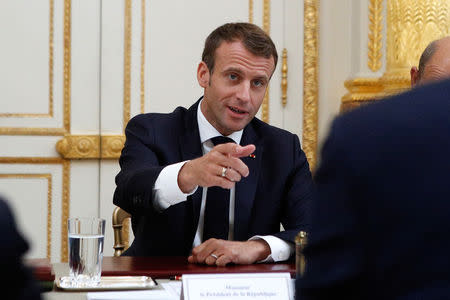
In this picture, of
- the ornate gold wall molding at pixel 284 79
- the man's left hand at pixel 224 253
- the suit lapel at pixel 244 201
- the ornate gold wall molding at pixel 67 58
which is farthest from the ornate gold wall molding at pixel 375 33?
the man's left hand at pixel 224 253

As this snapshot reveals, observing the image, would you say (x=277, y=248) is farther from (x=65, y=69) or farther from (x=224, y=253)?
(x=65, y=69)

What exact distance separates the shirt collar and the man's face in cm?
2

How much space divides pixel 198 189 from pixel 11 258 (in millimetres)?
1811

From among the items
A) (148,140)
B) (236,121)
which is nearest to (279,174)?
(236,121)

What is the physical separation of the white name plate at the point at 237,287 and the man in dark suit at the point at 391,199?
901mm

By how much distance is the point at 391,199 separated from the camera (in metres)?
0.59

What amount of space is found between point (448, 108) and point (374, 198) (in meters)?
0.09

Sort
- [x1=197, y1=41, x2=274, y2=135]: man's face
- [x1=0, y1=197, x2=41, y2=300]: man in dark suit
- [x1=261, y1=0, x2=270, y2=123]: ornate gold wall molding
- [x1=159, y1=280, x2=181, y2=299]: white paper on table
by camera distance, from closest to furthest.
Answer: [x1=0, y1=197, x2=41, y2=300]: man in dark suit < [x1=159, y1=280, x2=181, y2=299]: white paper on table < [x1=197, y1=41, x2=274, y2=135]: man's face < [x1=261, y1=0, x2=270, y2=123]: ornate gold wall molding

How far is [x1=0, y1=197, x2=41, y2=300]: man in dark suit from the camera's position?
53 cm

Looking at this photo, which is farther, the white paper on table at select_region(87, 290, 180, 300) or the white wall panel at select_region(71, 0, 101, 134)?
the white wall panel at select_region(71, 0, 101, 134)

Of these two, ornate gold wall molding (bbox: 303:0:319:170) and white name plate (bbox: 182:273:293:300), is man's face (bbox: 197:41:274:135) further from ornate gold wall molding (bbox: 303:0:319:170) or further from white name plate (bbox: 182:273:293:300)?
ornate gold wall molding (bbox: 303:0:319:170)

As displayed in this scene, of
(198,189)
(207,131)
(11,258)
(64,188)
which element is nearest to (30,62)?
(64,188)

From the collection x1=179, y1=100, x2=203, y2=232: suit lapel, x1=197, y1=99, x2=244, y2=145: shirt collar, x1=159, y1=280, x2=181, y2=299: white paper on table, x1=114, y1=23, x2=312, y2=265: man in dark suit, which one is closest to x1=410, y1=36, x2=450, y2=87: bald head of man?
x1=114, y1=23, x2=312, y2=265: man in dark suit

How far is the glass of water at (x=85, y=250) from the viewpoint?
170 cm
